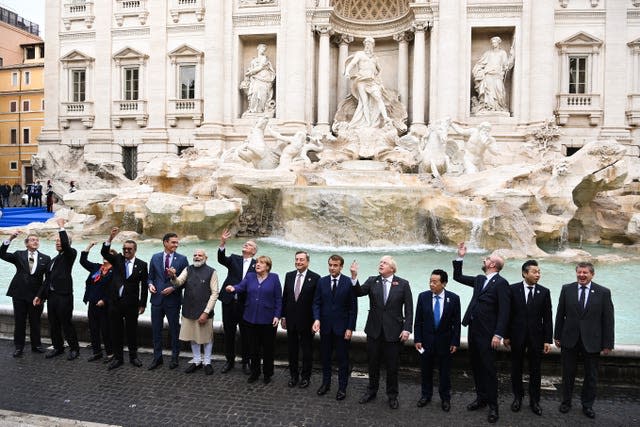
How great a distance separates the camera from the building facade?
1941 cm

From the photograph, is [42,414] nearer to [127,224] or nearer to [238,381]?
[238,381]

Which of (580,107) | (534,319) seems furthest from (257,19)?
(534,319)

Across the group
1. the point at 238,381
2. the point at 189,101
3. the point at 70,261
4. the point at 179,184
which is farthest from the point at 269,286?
the point at 189,101

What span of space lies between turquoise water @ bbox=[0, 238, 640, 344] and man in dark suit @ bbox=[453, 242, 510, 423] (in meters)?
1.89

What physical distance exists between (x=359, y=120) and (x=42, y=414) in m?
16.5

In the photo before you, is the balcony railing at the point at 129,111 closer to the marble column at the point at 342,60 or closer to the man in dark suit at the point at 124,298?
the marble column at the point at 342,60

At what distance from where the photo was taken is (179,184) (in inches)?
602

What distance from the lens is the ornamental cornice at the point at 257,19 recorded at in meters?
20.7

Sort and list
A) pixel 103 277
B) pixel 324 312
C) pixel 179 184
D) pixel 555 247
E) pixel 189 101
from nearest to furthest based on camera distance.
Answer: pixel 324 312
pixel 103 277
pixel 555 247
pixel 179 184
pixel 189 101

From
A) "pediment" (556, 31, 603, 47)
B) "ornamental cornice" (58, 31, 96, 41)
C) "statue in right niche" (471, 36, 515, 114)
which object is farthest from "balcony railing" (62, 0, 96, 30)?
"pediment" (556, 31, 603, 47)

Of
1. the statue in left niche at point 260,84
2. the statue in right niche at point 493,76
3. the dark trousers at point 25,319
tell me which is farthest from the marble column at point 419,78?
the dark trousers at point 25,319

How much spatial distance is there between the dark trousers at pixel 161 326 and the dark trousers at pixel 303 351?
48.3 inches

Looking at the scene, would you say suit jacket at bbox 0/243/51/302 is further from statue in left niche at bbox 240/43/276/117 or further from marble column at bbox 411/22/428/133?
marble column at bbox 411/22/428/133

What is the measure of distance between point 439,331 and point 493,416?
2.44 feet
